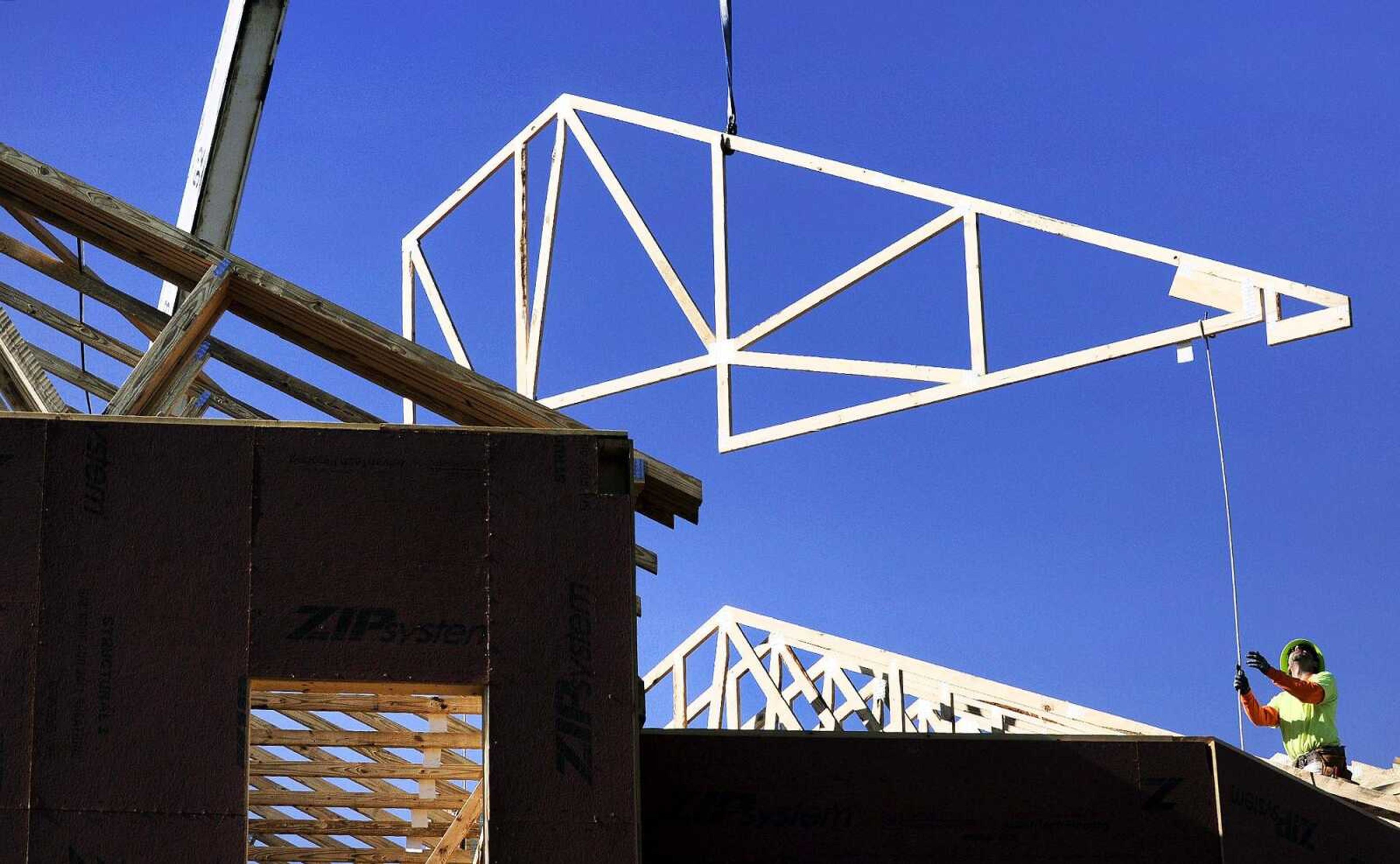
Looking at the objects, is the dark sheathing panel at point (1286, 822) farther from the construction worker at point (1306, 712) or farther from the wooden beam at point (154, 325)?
the wooden beam at point (154, 325)

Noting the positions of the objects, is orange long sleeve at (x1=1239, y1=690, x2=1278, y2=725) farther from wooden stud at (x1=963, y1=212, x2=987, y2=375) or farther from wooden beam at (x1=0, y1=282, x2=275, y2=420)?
wooden beam at (x1=0, y1=282, x2=275, y2=420)

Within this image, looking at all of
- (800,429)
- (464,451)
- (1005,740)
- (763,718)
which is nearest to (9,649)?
(464,451)

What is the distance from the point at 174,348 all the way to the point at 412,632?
212 cm

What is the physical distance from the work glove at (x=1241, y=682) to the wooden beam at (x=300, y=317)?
4.09m

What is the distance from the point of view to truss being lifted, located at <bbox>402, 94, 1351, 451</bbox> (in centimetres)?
1327

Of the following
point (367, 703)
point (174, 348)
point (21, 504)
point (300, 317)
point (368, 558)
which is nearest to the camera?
point (21, 504)

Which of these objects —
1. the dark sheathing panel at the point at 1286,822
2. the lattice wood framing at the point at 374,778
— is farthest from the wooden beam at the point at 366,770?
the dark sheathing panel at the point at 1286,822

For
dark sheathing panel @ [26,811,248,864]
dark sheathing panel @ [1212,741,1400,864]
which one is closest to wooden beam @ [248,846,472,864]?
dark sheathing panel @ [26,811,248,864]

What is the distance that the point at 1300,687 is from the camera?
1359 centimetres

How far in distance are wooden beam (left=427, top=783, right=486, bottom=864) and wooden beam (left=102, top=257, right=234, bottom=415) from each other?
390 centimetres

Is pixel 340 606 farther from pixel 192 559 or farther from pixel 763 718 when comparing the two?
pixel 763 718

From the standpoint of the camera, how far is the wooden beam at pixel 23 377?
11039 mm

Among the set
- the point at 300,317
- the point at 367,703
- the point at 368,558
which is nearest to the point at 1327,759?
the point at 367,703

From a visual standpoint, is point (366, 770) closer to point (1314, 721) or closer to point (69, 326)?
point (69, 326)
